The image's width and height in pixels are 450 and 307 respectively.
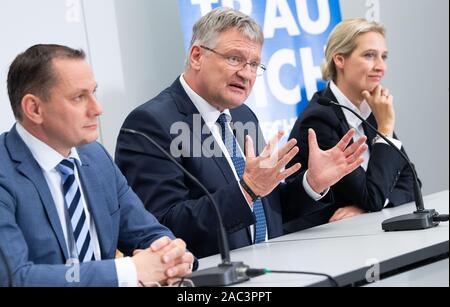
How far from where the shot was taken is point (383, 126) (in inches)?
164

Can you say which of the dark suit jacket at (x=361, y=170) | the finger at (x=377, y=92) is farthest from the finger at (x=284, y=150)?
the finger at (x=377, y=92)

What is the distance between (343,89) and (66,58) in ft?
6.74

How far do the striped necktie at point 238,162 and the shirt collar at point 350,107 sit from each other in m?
0.87

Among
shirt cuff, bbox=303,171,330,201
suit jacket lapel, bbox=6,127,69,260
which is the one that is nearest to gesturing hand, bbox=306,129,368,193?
shirt cuff, bbox=303,171,330,201

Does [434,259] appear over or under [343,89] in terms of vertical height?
under

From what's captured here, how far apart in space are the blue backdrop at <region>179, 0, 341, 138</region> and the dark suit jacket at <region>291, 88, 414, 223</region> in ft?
2.83

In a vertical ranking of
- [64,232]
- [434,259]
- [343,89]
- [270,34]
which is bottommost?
[434,259]

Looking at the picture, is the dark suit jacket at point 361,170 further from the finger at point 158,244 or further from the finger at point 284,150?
the finger at point 158,244

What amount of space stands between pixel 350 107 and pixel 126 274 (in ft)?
7.11

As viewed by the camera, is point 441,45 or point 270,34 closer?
point 270,34

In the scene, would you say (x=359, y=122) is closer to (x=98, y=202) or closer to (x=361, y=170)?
(x=361, y=170)

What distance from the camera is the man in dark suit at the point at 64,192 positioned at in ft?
8.00
